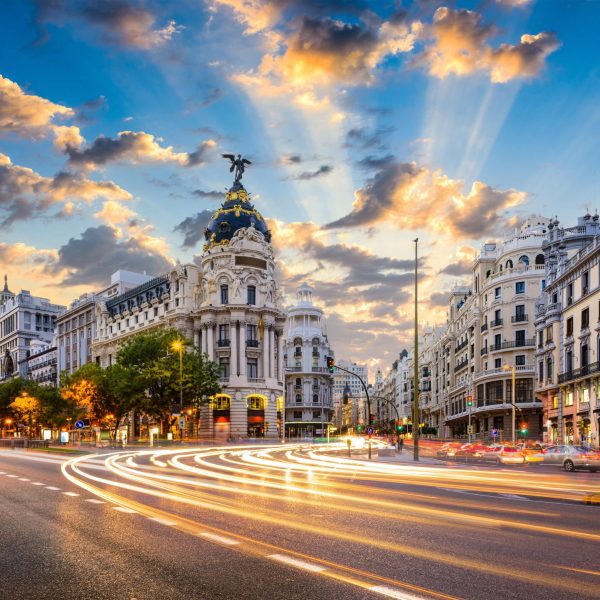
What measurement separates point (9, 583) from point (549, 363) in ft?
205

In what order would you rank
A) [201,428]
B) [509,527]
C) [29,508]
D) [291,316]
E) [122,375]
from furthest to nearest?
1. [291,316]
2. [201,428]
3. [122,375]
4. [29,508]
5. [509,527]

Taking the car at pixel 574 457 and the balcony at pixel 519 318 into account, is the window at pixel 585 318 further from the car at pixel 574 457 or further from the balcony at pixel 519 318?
the balcony at pixel 519 318

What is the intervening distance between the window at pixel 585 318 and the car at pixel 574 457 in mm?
18901

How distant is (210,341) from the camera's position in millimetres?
95375

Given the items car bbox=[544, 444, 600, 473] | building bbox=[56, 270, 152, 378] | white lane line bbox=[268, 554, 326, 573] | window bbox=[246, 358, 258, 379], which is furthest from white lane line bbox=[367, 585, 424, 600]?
building bbox=[56, 270, 152, 378]

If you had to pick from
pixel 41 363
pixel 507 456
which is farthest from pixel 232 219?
pixel 41 363

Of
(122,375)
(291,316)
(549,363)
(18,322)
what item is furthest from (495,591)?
(18,322)

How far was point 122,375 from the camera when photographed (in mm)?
75688

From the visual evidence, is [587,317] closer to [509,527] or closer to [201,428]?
[509,527]

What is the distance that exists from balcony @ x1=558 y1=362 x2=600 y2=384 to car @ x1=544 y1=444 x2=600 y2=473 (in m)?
15.8

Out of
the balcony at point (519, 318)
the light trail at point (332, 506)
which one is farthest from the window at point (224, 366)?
the light trail at point (332, 506)

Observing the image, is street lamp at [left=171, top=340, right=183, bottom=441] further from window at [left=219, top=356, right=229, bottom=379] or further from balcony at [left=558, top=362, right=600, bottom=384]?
balcony at [left=558, top=362, right=600, bottom=384]

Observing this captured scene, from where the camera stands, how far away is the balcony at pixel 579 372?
2069 inches

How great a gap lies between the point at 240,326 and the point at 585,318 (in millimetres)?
49193
